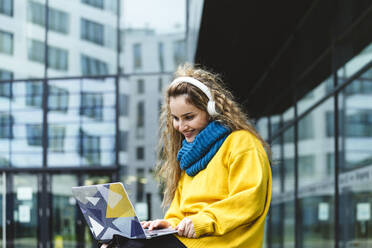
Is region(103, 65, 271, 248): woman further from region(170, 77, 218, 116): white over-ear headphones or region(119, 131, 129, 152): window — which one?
region(119, 131, 129, 152): window

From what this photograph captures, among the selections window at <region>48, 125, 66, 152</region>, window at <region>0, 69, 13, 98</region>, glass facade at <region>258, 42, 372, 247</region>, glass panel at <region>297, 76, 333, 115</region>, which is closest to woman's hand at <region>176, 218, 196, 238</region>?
glass facade at <region>258, 42, 372, 247</region>

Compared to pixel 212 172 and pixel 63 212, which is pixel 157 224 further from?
pixel 63 212

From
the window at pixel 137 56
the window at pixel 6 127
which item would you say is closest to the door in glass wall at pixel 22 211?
the window at pixel 6 127

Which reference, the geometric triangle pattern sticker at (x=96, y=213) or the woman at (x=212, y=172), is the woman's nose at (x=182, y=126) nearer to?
the woman at (x=212, y=172)

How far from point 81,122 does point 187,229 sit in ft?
Answer: 32.2

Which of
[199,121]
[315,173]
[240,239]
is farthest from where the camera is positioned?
[315,173]

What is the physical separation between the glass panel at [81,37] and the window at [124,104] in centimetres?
70

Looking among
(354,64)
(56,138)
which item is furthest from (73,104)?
(354,64)

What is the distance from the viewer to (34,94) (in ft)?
38.3

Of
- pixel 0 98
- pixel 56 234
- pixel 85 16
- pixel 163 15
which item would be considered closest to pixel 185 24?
pixel 163 15

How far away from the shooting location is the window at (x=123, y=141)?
1135 cm

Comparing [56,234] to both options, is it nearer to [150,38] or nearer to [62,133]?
[62,133]

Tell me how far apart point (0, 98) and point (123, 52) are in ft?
9.46

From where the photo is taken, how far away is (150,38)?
11.6m
